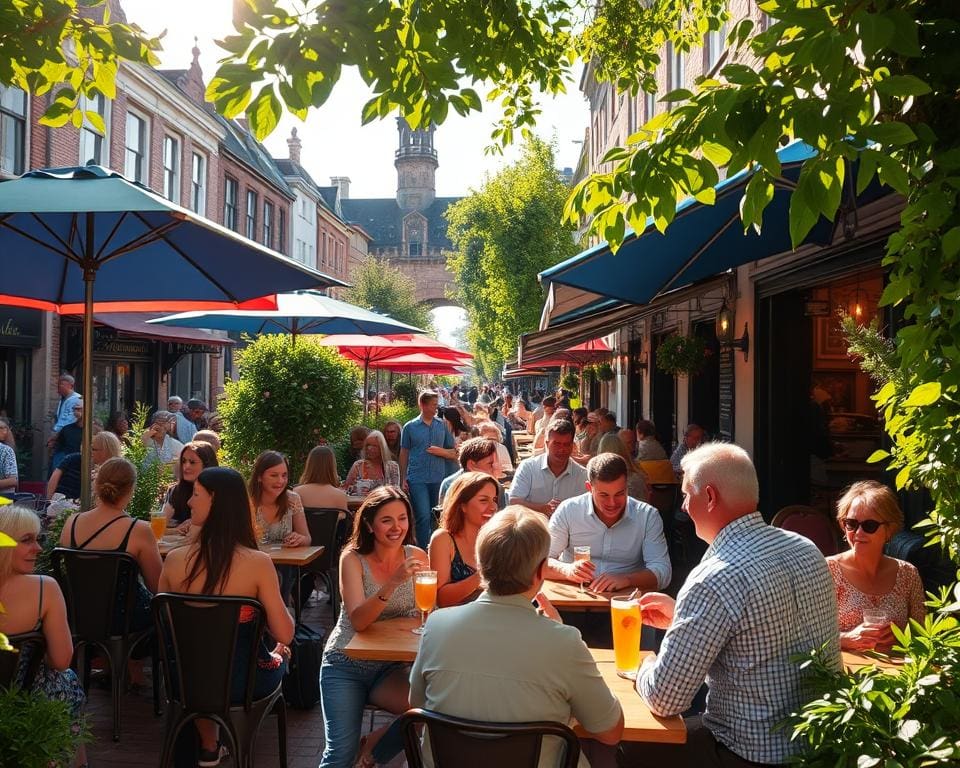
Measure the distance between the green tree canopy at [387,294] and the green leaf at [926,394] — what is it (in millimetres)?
35062

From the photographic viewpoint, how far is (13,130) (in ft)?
48.4

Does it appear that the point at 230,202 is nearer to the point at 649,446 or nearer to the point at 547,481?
the point at 649,446

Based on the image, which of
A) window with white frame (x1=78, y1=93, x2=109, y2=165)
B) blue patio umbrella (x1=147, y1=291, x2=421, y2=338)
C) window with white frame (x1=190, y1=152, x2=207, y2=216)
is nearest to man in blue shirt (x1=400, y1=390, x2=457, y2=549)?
blue patio umbrella (x1=147, y1=291, x2=421, y2=338)

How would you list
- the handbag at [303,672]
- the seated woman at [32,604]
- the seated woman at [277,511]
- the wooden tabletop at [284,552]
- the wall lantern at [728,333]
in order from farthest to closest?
the wall lantern at [728,333], the seated woman at [277,511], the wooden tabletop at [284,552], the handbag at [303,672], the seated woman at [32,604]

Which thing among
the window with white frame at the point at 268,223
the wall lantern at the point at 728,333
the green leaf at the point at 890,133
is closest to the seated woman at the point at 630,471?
the wall lantern at the point at 728,333

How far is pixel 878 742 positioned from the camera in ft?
6.98

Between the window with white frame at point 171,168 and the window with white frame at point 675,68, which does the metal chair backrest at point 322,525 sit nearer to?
the window with white frame at point 675,68

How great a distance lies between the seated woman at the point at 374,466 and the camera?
8414 millimetres

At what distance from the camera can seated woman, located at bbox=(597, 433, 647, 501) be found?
7188mm

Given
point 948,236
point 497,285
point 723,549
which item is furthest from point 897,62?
point 497,285

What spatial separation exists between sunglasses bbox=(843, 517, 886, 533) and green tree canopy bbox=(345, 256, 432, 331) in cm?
3358

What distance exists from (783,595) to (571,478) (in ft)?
13.1

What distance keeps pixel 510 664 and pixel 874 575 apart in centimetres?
218

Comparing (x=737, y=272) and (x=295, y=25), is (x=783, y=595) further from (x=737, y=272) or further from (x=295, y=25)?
(x=737, y=272)
